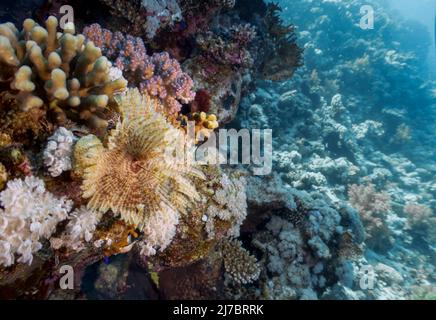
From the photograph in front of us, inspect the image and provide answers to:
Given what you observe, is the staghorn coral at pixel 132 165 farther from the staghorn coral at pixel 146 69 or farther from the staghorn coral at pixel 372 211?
the staghorn coral at pixel 372 211

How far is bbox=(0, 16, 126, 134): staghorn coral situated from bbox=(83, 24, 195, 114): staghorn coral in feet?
5.22

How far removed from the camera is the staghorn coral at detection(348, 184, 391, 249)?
10.4m

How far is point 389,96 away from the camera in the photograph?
1859 cm

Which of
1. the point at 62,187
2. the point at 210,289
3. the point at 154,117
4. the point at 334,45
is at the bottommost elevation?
the point at 210,289

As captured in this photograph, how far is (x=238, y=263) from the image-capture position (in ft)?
15.5

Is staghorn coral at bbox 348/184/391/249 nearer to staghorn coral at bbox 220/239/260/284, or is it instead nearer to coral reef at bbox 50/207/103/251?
staghorn coral at bbox 220/239/260/284

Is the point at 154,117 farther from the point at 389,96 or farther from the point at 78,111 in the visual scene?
the point at 389,96

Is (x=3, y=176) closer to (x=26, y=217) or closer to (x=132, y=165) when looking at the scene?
(x=26, y=217)

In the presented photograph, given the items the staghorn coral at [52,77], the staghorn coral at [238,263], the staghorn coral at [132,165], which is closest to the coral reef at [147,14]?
the staghorn coral at [52,77]

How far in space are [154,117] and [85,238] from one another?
1290mm

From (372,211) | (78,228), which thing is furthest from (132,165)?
(372,211)

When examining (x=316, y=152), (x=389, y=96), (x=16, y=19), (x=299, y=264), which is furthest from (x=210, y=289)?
(x=389, y=96)

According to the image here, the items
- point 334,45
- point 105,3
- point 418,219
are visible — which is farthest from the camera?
point 334,45

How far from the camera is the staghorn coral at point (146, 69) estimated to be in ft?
14.5
